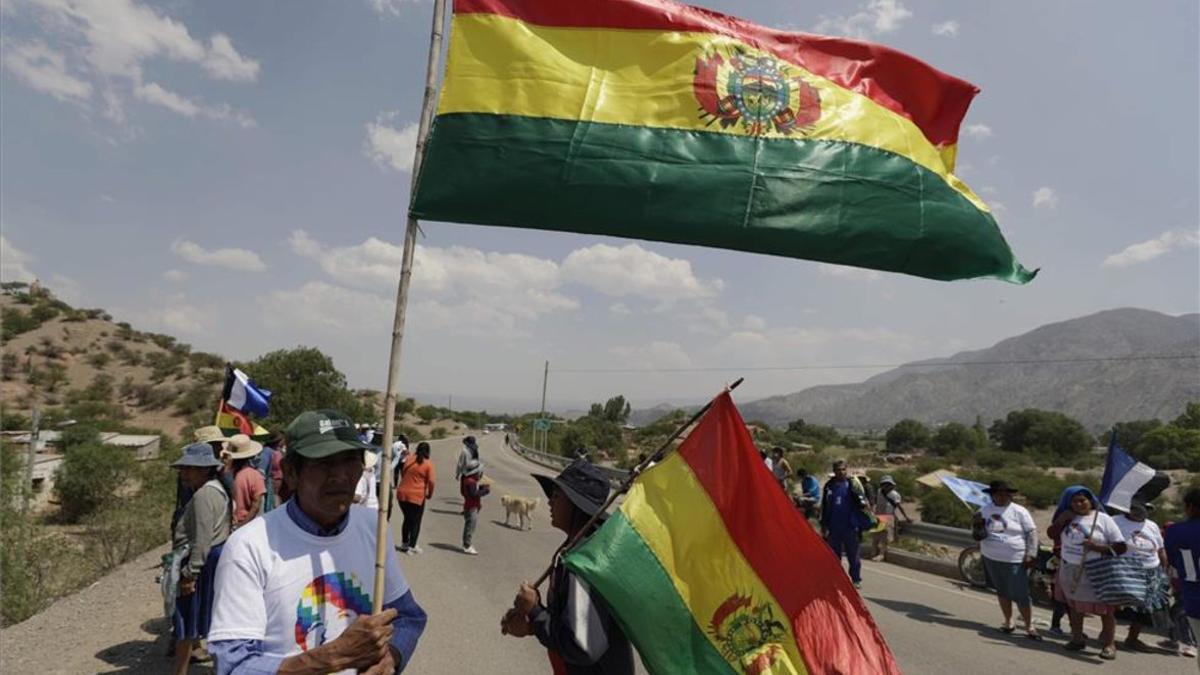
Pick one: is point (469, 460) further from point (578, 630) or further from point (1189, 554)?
point (1189, 554)

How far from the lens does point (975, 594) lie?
380 inches

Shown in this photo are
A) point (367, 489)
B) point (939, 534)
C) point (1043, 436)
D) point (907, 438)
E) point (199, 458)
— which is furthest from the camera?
point (907, 438)

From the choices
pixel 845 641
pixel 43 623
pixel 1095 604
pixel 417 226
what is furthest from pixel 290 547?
pixel 1095 604

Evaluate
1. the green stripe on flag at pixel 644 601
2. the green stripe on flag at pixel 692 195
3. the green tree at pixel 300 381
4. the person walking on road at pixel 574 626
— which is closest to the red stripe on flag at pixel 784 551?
the green stripe on flag at pixel 644 601

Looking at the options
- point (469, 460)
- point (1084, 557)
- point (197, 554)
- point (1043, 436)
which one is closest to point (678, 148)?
point (197, 554)

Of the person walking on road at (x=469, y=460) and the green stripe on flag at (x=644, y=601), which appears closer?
the green stripe on flag at (x=644, y=601)

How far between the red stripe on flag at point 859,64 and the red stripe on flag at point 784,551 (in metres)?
2.07

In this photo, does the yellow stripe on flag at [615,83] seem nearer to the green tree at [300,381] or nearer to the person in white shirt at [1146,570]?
the person in white shirt at [1146,570]

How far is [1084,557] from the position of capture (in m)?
7.39

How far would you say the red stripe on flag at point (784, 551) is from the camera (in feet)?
9.77

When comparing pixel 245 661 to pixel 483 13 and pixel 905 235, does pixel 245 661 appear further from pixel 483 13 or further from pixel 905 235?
pixel 905 235

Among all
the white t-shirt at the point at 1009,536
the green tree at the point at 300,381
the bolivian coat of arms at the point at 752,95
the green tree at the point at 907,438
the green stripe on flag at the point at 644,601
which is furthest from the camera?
the green tree at the point at 907,438

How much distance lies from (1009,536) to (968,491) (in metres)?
→ 3.28

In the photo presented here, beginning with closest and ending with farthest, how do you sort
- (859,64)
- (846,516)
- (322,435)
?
(322,435), (859,64), (846,516)
